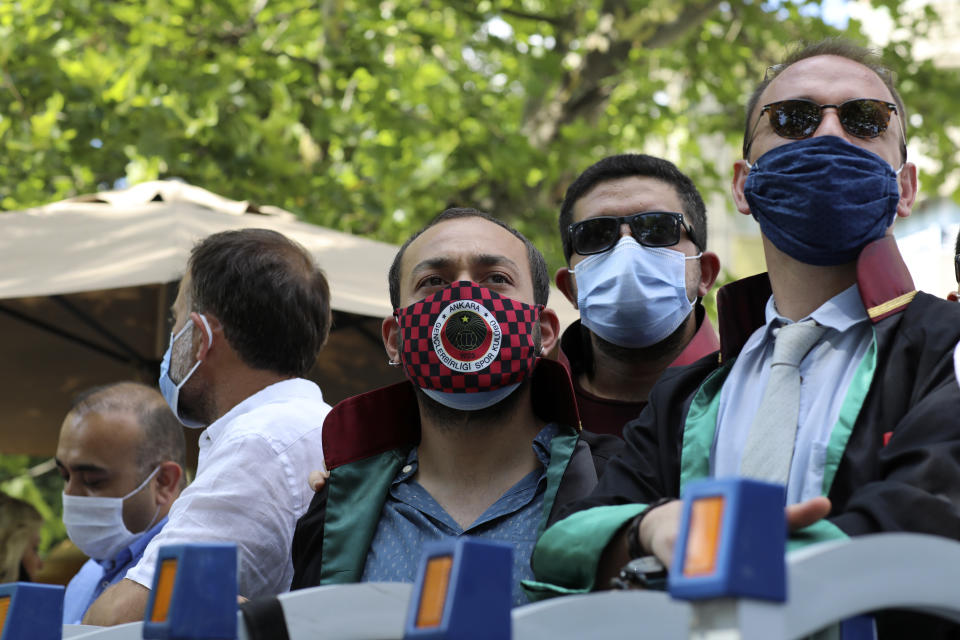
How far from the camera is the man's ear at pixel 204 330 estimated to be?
3.61 metres

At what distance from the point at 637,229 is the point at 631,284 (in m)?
0.23

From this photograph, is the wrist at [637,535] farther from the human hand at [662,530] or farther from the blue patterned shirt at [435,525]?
the blue patterned shirt at [435,525]

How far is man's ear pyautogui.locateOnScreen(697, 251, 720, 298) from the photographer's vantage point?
13.2ft

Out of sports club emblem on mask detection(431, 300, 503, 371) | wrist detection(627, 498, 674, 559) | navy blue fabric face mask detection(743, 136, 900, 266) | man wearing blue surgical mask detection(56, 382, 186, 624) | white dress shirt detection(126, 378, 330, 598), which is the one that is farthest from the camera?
man wearing blue surgical mask detection(56, 382, 186, 624)

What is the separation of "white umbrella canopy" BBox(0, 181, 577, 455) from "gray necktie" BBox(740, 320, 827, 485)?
2882mm

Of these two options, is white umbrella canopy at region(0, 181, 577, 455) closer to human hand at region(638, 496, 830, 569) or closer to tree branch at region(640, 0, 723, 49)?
human hand at region(638, 496, 830, 569)

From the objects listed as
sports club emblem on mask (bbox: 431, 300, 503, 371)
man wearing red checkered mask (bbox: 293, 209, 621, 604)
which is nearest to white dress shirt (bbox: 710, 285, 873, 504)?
man wearing red checkered mask (bbox: 293, 209, 621, 604)

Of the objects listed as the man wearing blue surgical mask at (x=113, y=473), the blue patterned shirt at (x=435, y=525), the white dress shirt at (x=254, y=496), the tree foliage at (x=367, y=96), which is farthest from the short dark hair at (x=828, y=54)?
the tree foliage at (x=367, y=96)

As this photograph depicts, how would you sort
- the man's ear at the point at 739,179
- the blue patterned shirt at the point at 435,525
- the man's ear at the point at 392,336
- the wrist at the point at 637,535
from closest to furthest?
1. the wrist at the point at 637,535
2. the man's ear at the point at 739,179
3. the blue patterned shirt at the point at 435,525
4. the man's ear at the point at 392,336

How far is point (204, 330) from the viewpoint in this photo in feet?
11.8

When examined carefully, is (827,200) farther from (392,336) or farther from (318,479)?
(318,479)

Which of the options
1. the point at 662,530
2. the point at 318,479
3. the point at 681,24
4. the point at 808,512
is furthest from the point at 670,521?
the point at 681,24

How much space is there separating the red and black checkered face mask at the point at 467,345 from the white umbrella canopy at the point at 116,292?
205 centimetres

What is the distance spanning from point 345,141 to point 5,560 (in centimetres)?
429
